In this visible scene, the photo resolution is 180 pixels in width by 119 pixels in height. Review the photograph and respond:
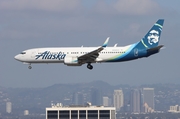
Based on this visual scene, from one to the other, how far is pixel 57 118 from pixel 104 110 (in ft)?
36.8

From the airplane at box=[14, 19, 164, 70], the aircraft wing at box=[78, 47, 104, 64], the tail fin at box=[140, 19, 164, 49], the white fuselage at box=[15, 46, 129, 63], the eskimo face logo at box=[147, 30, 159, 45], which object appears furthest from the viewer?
the eskimo face logo at box=[147, 30, 159, 45]

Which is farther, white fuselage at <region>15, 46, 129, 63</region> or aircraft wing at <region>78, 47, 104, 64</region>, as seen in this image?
white fuselage at <region>15, 46, 129, 63</region>

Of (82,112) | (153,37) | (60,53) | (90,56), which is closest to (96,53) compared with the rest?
(90,56)

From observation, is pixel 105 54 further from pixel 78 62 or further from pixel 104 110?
pixel 104 110

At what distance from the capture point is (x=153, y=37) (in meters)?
115

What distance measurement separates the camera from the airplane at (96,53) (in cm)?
11006

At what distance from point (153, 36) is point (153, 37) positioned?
0.27 m

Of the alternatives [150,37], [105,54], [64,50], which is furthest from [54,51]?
[150,37]

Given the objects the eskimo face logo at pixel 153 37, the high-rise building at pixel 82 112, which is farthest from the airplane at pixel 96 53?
the high-rise building at pixel 82 112

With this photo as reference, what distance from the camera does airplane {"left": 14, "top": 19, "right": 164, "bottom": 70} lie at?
361 ft

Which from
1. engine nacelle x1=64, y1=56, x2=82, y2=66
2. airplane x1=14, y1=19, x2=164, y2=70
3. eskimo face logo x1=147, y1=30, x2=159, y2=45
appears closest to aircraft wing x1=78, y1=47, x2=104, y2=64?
airplane x1=14, y1=19, x2=164, y2=70

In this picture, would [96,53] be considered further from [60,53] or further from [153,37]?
[153,37]

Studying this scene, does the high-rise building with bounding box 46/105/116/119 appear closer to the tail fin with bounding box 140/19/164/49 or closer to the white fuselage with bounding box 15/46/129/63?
the white fuselage with bounding box 15/46/129/63

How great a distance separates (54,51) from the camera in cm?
11375
